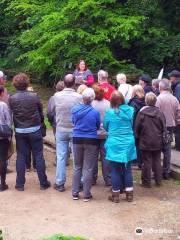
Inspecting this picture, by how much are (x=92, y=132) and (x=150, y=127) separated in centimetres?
118

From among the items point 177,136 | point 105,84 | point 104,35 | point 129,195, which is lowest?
point 129,195

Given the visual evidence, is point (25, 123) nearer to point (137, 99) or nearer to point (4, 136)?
point (4, 136)

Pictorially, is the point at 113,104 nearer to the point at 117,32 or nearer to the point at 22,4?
the point at 117,32

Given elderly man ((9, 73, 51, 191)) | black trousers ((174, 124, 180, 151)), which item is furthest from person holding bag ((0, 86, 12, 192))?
black trousers ((174, 124, 180, 151))

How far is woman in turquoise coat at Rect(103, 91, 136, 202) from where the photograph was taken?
870 centimetres

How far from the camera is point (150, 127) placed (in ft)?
31.0

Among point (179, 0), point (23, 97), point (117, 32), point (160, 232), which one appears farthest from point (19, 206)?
point (179, 0)

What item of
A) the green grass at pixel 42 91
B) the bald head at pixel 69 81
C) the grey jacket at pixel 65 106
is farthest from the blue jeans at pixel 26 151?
the green grass at pixel 42 91

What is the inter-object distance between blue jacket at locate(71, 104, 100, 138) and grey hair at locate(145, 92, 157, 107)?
1.09 meters

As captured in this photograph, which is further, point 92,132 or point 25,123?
point 25,123

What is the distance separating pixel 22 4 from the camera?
16.9m

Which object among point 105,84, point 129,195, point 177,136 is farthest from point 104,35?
point 129,195

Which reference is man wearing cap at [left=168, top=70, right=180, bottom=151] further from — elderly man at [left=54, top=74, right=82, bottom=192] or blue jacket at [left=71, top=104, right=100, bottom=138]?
blue jacket at [left=71, top=104, right=100, bottom=138]

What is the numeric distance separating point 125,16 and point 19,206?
8730mm
